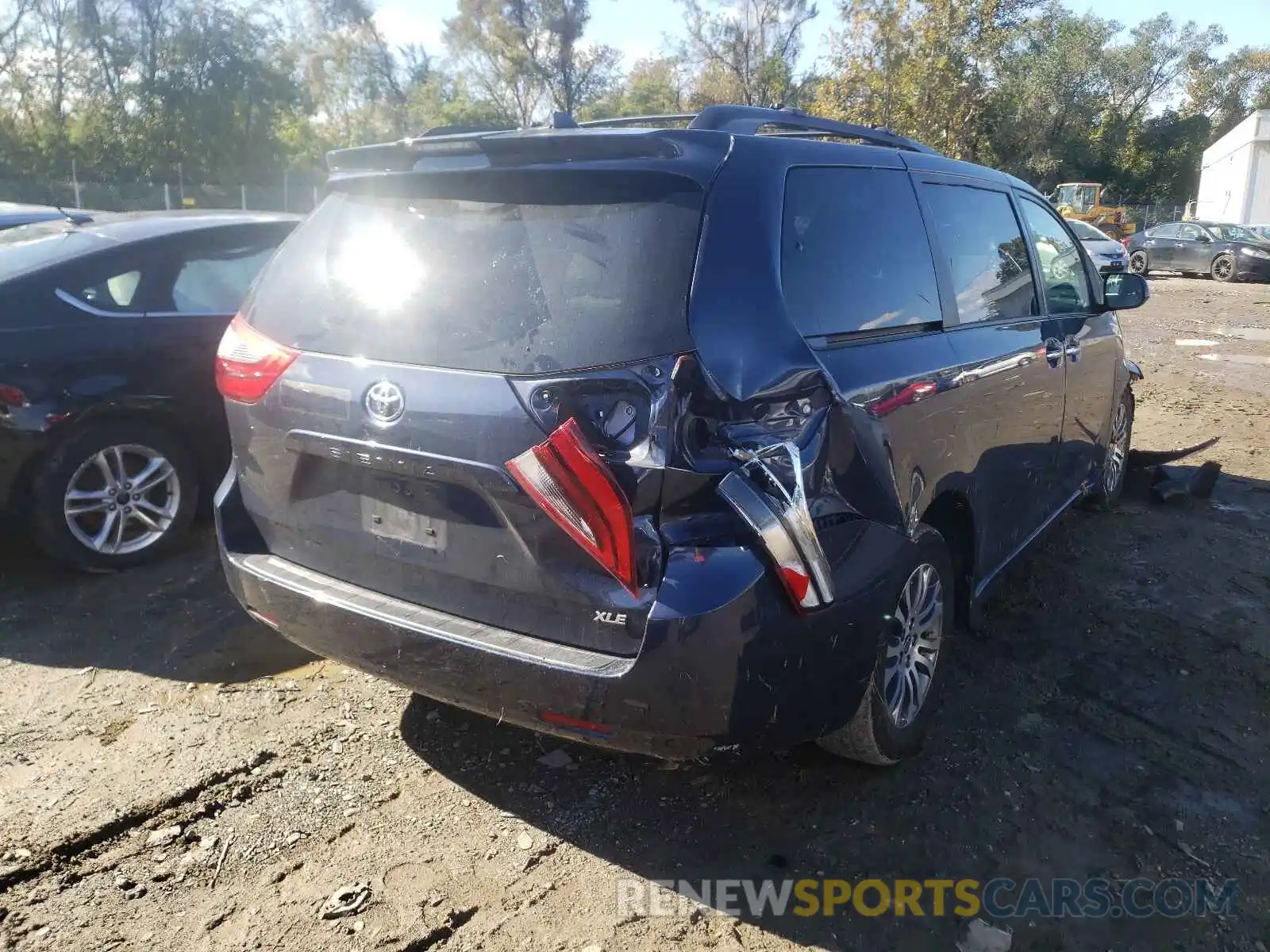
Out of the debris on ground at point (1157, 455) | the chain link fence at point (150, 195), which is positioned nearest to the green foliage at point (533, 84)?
the chain link fence at point (150, 195)

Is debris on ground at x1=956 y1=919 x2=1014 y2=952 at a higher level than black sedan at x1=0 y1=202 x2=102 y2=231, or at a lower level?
lower

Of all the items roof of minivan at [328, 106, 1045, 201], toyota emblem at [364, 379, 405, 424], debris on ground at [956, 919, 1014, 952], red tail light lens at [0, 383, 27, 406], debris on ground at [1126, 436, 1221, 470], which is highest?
roof of minivan at [328, 106, 1045, 201]

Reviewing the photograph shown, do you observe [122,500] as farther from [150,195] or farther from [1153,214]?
[1153,214]

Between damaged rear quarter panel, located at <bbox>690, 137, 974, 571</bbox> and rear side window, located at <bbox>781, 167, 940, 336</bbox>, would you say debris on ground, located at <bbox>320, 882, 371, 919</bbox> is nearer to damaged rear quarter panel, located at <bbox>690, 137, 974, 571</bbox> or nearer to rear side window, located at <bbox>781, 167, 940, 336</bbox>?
damaged rear quarter panel, located at <bbox>690, 137, 974, 571</bbox>

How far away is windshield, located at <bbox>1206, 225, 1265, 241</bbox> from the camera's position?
24617mm

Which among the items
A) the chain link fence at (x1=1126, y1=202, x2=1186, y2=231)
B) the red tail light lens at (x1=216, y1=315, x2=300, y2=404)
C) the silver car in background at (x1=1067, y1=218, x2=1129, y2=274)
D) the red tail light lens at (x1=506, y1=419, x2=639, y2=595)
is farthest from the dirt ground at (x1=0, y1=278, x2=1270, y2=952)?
the chain link fence at (x1=1126, y1=202, x2=1186, y2=231)

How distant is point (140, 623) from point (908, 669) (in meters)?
3.09

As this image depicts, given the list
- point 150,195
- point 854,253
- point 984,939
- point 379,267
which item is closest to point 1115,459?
point 854,253

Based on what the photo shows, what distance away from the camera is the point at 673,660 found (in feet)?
7.67

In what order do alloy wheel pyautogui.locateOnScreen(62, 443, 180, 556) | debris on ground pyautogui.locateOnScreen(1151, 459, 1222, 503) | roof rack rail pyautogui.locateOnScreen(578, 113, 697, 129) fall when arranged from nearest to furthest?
roof rack rail pyautogui.locateOnScreen(578, 113, 697, 129)
alloy wheel pyautogui.locateOnScreen(62, 443, 180, 556)
debris on ground pyautogui.locateOnScreen(1151, 459, 1222, 503)

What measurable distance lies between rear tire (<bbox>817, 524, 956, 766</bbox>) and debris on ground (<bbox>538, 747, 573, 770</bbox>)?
0.81 metres

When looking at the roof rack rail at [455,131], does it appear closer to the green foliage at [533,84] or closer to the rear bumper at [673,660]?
the rear bumper at [673,660]

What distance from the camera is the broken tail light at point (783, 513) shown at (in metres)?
2.33

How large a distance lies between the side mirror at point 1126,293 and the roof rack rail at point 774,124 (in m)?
1.89
